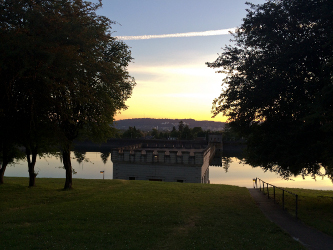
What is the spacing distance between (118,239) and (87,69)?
8.94 m

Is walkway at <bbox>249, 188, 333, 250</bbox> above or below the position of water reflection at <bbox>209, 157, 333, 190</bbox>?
above

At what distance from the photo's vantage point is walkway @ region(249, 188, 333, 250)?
7598mm

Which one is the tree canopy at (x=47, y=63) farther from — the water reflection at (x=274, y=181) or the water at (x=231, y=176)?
the water reflection at (x=274, y=181)

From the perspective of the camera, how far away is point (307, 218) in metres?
10.6

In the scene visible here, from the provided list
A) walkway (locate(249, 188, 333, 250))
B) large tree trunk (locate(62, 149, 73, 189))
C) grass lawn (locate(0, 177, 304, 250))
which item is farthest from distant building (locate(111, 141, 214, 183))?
walkway (locate(249, 188, 333, 250))

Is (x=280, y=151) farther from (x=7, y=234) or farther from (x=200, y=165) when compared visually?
(x=200, y=165)

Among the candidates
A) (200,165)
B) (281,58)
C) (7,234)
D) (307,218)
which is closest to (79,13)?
(281,58)

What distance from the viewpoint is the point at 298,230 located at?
8984 millimetres

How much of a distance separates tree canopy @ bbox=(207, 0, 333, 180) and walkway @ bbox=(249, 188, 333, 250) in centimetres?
226

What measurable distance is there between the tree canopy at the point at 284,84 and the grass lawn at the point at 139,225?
10.4 feet

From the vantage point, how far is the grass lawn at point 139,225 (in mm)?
7180

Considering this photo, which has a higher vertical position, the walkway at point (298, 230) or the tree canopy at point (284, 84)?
the tree canopy at point (284, 84)

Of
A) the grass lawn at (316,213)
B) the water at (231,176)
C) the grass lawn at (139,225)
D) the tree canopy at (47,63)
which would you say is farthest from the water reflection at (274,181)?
the tree canopy at (47,63)

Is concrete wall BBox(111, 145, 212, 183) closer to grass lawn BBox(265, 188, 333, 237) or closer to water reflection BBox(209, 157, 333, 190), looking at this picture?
water reflection BBox(209, 157, 333, 190)
